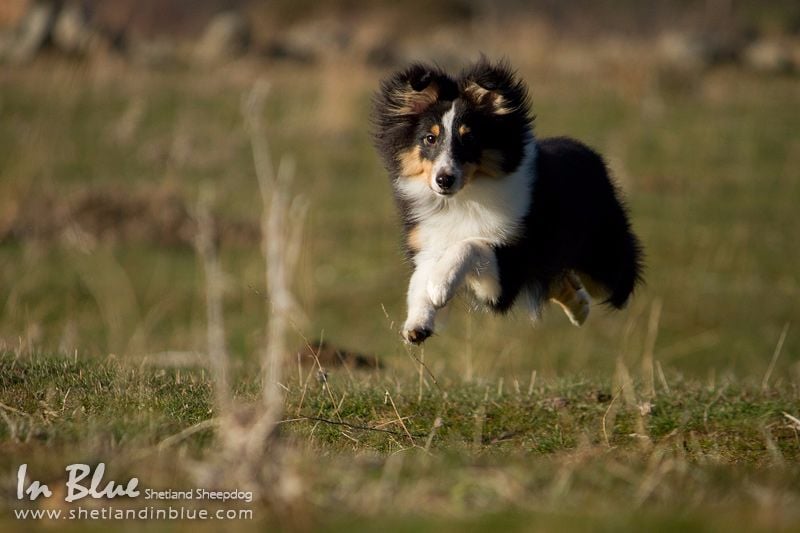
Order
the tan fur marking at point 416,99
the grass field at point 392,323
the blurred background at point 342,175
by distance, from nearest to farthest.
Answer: the grass field at point 392,323
the tan fur marking at point 416,99
the blurred background at point 342,175

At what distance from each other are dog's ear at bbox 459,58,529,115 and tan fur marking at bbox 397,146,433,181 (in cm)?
44

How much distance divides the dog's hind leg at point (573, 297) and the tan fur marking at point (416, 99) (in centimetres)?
152

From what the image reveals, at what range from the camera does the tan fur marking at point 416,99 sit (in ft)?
21.5

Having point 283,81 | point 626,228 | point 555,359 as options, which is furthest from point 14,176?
point 626,228

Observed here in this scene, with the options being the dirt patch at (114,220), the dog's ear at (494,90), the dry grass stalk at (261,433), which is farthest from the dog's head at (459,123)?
the dirt patch at (114,220)

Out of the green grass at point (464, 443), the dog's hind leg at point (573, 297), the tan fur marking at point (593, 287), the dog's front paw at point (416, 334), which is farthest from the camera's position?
the tan fur marking at point (593, 287)

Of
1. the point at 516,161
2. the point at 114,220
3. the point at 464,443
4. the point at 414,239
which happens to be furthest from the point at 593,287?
the point at 114,220

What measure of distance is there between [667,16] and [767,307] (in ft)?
54.3

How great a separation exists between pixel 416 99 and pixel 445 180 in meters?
0.80

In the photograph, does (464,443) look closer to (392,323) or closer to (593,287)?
(392,323)

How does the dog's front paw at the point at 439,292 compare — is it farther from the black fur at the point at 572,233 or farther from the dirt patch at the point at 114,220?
the dirt patch at the point at 114,220

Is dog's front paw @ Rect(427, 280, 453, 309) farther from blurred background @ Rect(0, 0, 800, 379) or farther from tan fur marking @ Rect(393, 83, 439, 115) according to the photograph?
tan fur marking @ Rect(393, 83, 439, 115)

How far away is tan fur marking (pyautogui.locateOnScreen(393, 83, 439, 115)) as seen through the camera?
21.5 ft

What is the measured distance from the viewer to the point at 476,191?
6352 mm
